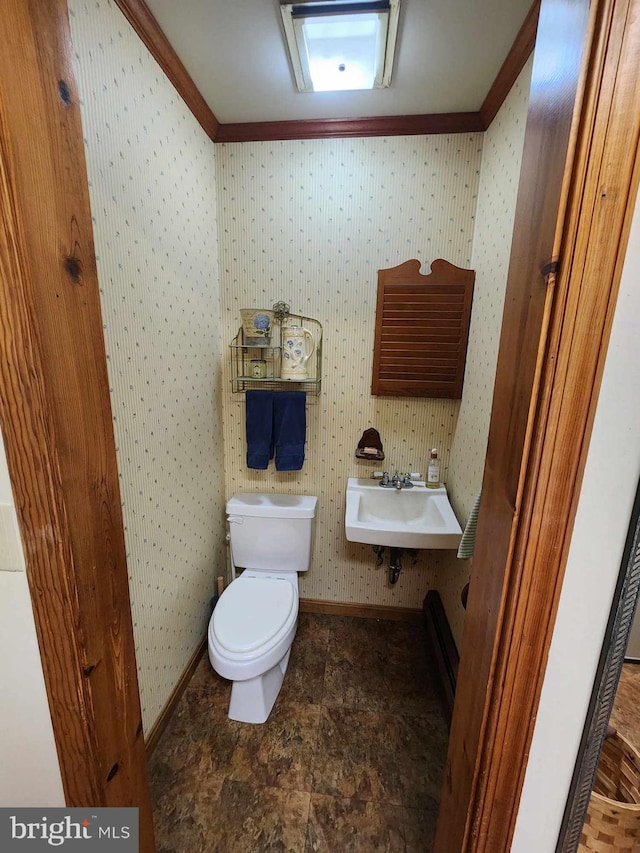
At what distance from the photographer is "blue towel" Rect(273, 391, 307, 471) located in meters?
1.79

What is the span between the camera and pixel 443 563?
1.91 metres

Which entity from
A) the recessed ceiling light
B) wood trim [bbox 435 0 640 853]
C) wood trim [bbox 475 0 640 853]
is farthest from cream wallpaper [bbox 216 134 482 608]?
wood trim [bbox 475 0 640 853]

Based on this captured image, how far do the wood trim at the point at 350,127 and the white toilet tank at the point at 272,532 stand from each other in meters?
1.73

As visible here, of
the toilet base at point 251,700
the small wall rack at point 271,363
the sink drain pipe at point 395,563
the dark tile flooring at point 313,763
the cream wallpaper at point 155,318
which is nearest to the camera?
the cream wallpaper at point 155,318

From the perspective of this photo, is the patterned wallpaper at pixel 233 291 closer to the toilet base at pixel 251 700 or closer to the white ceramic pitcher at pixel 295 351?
the white ceramic pitcher at pixel 295 351

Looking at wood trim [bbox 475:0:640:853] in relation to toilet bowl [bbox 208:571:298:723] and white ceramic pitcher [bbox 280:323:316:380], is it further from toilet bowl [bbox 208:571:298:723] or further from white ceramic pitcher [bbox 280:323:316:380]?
white ceramic pitcher [bbox 280:323:316:380]

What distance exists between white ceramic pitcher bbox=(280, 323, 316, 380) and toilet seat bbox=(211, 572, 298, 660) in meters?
1.01

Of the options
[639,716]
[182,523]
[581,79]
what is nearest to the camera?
[581,79]

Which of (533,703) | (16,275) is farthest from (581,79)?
(533,703)

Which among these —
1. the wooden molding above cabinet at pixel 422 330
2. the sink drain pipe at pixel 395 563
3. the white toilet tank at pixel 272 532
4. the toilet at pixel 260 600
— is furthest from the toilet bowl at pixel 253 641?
the wooden molding above cabinet at pixel 422 330

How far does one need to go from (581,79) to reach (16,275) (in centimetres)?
74

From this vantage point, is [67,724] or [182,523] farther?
[182,523]

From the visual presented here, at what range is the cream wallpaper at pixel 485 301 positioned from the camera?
1.23 m

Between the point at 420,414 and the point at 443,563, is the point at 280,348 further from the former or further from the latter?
the point at 443,563
